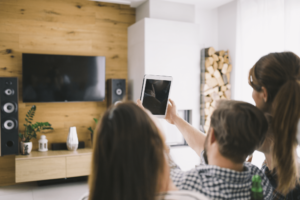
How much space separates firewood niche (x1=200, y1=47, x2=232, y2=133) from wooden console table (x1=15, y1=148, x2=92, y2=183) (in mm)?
1683

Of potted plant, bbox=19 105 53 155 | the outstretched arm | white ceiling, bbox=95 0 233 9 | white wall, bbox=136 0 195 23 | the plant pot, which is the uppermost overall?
white ceiling, bbox=95 0 233 9

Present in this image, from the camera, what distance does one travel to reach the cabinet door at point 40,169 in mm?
3065

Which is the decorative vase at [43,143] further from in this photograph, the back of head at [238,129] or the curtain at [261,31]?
the back of head at [238,129]

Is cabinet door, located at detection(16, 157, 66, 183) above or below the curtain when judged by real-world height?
below

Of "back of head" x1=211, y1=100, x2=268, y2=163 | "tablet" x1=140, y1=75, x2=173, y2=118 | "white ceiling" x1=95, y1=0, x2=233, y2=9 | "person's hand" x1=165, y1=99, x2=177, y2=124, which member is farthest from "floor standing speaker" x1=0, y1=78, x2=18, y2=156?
"back of head" x1=211, y1=100, x2=268, y2=163

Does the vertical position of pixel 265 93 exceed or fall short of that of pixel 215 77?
it falls short

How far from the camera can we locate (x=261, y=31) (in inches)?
127

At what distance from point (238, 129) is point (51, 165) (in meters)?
2.84

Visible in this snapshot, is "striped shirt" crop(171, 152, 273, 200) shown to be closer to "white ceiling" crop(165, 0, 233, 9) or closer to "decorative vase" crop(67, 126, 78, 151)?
"decorative vase" crop(67, 126, 78, 151)

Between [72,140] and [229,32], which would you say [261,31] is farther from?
[72,140]

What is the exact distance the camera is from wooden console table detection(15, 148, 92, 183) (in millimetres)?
3074

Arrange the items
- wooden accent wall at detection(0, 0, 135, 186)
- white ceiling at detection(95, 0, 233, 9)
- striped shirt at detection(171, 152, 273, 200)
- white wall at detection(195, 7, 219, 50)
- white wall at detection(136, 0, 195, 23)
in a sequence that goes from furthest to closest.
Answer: white wall at detection(195, 7, 219, 50) < white ceiling at detection(95, 0, 233, 9) < white wall at detection(136, 0, 195, 23) < wooden accent wall at detection(0, 0, 135, 186) < striped shirt at detection(171, 152, 273, 200)

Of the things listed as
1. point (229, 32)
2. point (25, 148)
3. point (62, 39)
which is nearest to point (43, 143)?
point (25, 148)

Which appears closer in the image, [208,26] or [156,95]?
[156,95]
